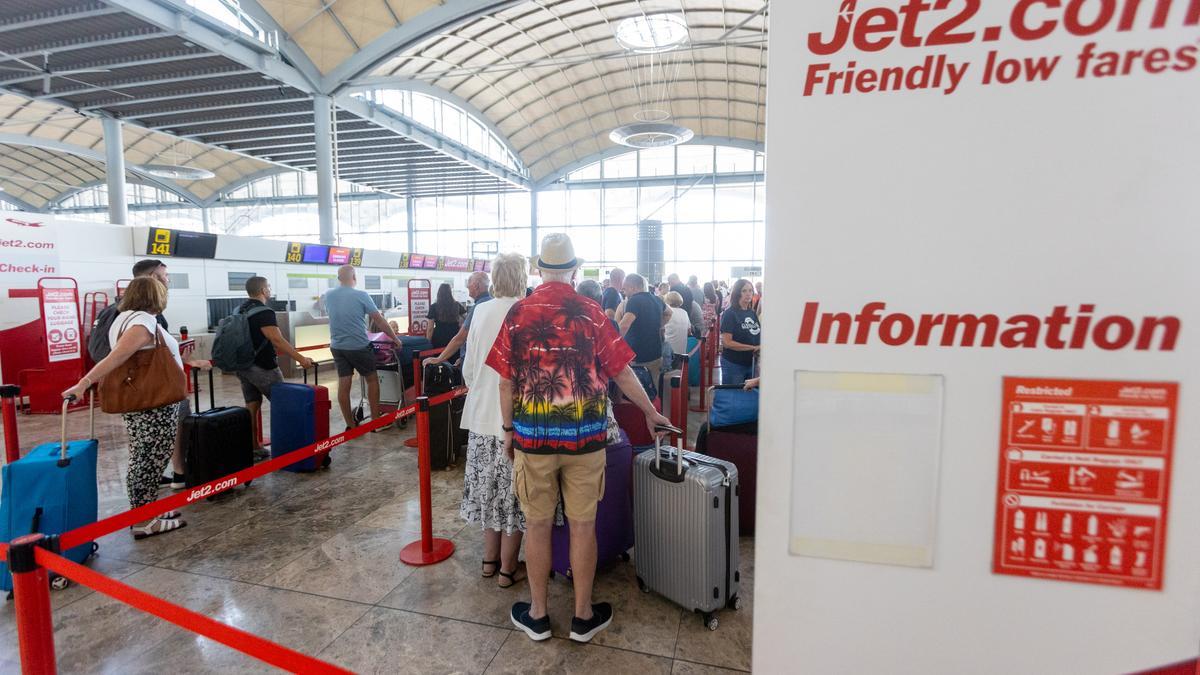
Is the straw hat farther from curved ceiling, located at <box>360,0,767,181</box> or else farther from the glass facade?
the glass facade

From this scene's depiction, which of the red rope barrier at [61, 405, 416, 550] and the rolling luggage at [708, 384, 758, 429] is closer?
the red rope barrier at [61, 405, 416, 550]

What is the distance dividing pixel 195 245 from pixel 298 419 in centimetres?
750

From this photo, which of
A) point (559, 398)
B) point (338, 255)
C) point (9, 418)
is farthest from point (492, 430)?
point (338, 255)

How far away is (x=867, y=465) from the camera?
1.09 m

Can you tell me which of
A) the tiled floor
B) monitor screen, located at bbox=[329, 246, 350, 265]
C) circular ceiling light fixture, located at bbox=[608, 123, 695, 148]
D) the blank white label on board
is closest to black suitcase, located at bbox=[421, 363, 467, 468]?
the tiled floor

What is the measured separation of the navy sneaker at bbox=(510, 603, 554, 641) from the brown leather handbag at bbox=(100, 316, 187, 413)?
2686 mm

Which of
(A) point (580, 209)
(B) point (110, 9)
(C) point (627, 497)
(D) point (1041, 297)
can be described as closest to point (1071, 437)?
(D) point (1041, 297)

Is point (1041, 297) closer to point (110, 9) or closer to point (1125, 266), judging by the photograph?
point (1125, 266)

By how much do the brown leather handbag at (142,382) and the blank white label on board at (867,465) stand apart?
12.9ft

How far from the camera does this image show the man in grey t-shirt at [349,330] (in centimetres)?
568

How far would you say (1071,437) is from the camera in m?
0.99

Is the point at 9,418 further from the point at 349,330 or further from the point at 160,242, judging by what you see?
the point at 160,242

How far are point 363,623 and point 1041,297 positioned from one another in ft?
9.55

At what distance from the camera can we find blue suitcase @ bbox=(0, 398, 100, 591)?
2.89 metres
